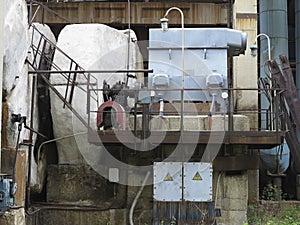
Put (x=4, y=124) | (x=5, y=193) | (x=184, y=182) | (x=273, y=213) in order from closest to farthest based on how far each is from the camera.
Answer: (x=5, y=193) < (x=4, y=124) < (x=184, y=182) < (x=273, y=213)

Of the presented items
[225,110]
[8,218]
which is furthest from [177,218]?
[8,218]

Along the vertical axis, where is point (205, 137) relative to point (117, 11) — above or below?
below

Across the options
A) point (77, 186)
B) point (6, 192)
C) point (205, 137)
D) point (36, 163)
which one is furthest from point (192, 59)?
point (6, 192)

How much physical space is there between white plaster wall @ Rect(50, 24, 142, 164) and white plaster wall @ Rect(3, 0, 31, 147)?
150 centimetres

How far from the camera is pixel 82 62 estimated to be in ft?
38.1

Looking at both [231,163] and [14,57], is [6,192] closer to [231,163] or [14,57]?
[14,57]

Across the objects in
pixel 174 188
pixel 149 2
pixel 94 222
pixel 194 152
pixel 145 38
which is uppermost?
pixel 149 2

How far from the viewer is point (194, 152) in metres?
10.4

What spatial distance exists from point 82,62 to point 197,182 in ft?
12.4

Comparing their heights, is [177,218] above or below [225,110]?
below

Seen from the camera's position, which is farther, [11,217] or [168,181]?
[168,181]

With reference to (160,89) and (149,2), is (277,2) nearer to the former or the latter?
(149,2)

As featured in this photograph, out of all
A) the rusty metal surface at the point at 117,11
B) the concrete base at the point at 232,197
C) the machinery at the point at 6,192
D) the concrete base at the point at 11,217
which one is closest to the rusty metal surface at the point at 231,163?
the concrete base at the point at 232,197

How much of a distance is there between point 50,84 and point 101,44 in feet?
5.97
